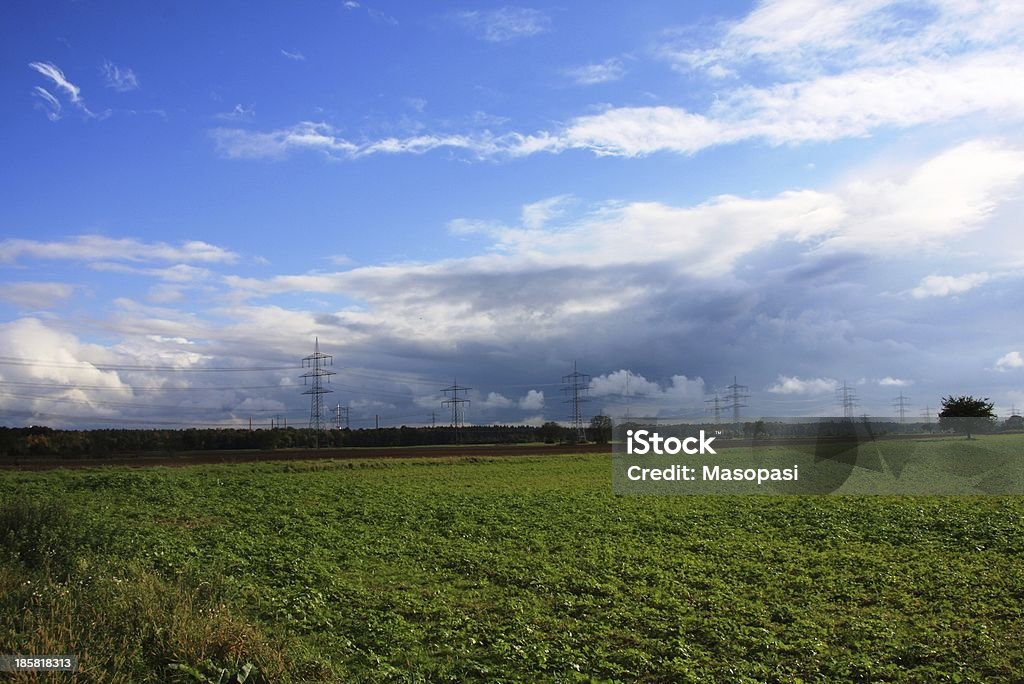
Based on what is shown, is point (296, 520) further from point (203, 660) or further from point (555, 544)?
point (203, 660)

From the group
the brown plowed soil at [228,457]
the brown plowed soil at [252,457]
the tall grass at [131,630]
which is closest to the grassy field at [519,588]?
the tall grass at [131,630]

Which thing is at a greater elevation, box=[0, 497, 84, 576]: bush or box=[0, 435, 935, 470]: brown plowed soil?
box=[0, 497, 84, 576]: bush

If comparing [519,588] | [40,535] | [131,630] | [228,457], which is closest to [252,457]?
[228,457]

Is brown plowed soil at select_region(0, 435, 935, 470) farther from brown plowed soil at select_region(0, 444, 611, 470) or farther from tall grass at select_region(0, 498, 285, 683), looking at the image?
tall grass at select_region(0, 498, 285, 683)

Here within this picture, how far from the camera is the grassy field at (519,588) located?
29.1 ft

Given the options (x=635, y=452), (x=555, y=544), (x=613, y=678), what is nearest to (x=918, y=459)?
(x=635, y=452)
